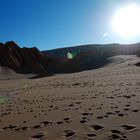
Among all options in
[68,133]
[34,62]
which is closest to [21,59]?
[34,62]

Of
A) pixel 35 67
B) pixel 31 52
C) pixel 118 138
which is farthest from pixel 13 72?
pixel 118 138

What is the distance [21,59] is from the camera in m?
74.1

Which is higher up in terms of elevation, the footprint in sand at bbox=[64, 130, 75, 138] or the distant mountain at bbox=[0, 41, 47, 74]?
the distant mountain at bbox=[0, 41, 47, 74]

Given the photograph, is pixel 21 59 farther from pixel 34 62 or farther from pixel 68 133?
pixel 68 133

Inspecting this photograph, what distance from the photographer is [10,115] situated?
8.96 metres

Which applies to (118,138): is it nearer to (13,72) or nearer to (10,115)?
(10,115)

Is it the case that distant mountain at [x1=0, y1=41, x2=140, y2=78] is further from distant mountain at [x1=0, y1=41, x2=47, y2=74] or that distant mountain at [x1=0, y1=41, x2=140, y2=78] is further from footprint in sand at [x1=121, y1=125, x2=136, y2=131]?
footprint in sand at [x1=121, y1=125, x2=136, y2=131]

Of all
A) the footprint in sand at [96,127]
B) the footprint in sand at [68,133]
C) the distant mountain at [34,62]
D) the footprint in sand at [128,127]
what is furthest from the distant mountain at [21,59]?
the footprint in sand at [128,127]

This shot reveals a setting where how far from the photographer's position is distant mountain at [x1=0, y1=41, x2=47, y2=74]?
69500 mm

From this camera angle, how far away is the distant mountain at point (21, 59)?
69.5 m

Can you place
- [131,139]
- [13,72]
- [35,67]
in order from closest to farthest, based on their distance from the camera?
[131,139], [13,72], [35,67]

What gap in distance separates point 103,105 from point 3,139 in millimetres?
3925

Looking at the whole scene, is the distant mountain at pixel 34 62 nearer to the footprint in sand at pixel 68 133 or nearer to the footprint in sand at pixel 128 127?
the footprint in sand at pixel 128 127

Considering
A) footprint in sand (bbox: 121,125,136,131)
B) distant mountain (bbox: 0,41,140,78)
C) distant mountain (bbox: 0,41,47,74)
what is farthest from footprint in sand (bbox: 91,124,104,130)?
distant mountain (bbox: 0,41,47,74)
